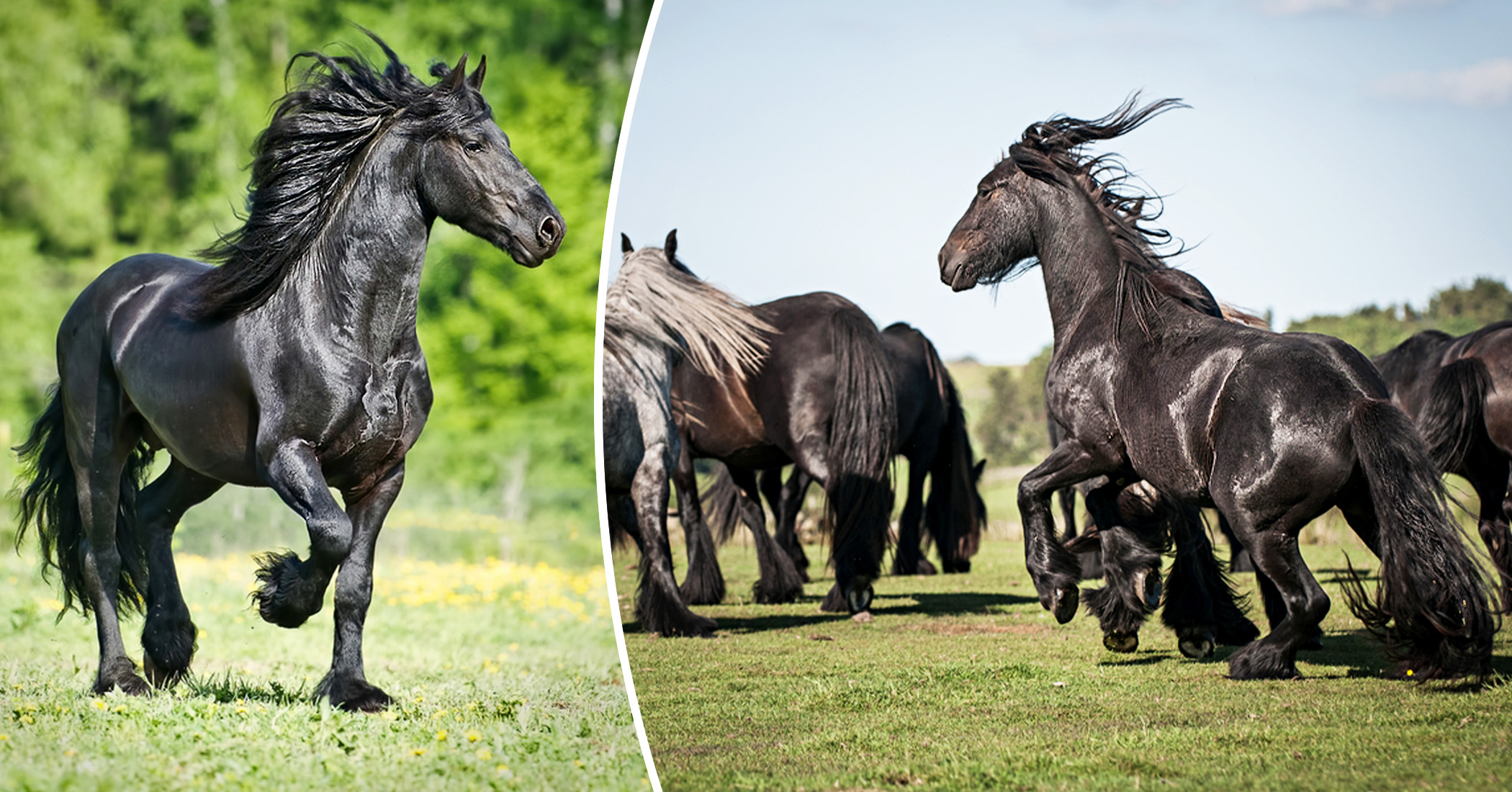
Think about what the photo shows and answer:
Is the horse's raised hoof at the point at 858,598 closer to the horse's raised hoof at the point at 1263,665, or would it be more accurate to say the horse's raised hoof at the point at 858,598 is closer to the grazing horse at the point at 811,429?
the grazing horse at the point at 811,429

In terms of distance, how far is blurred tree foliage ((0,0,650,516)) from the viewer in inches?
982

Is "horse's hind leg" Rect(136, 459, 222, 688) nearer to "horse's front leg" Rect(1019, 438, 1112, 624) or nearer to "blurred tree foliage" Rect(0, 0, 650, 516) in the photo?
"horse's front leg" Rect(1019, 438, 1112, 624)

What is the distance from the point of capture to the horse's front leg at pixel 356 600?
5324 mm

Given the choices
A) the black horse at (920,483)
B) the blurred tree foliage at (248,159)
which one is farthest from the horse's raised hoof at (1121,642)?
the blurred tree foliage at (248,159)

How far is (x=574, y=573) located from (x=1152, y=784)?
9.52 metres

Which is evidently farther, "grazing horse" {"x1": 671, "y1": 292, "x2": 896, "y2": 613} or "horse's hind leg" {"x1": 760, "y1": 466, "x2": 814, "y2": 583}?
"horse's hind leg" {"x1": 760, "y1": 466, "x2": 814, "y2": 583}

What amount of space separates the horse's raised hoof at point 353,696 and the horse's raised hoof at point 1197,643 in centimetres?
382

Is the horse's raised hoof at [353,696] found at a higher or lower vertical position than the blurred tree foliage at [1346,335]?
lower

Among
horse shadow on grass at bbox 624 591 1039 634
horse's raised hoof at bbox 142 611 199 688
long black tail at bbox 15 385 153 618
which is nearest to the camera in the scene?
horse's raised hoof at bbox 142 611 199 688

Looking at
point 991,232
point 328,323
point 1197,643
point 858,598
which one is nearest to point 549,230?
point 328,323

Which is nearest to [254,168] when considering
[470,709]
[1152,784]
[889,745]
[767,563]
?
[470,709]

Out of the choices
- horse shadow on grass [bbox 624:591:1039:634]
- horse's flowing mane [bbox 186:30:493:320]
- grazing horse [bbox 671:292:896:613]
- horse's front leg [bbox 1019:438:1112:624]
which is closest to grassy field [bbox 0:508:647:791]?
horse shadow on grass [bbox 624:591:1039:634]

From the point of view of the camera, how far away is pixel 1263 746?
4.25 metres

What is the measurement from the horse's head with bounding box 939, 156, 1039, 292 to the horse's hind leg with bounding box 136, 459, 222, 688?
3.74m
